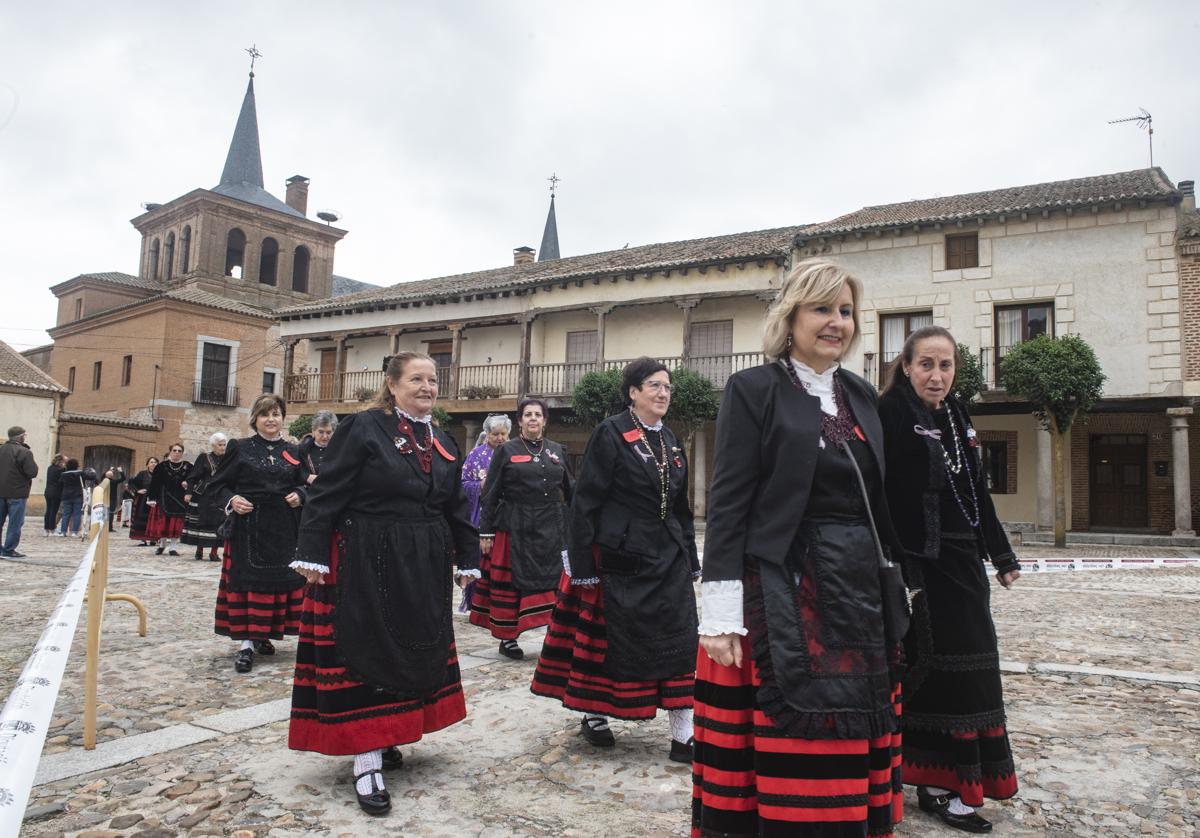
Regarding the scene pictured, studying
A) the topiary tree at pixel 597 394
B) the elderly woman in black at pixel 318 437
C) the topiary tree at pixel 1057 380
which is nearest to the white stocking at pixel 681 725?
the elderly woman in black at pixel 318 437

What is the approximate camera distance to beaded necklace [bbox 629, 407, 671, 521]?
13.5 ft

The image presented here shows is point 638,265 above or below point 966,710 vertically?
above

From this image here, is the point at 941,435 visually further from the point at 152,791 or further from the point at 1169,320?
the point at 1169,320

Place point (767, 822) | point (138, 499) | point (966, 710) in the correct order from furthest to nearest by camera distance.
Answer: point (138, 499)
point (966, 710)
point (767, 822)

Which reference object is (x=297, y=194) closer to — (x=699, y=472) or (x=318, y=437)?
(x=699, y=472)

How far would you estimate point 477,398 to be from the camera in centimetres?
2577

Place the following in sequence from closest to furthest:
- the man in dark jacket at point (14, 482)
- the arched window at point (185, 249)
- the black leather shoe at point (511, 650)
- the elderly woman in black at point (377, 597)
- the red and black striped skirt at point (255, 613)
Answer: the elderly woman in black at point (377, 597)
the red and black striped skirt at point (255, 613)
the black leather shoe at point (511, 650)
the man in dark jacket at point (14, 482)
the arched window at point (185, 249)

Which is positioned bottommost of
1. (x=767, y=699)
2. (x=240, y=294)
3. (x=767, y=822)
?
(x=767, y=822)

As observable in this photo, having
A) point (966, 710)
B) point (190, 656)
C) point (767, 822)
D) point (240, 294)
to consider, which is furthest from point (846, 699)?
point (240, 294)

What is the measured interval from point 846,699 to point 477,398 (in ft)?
78.8

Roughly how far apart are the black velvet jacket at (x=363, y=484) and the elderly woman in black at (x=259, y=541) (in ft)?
8.23

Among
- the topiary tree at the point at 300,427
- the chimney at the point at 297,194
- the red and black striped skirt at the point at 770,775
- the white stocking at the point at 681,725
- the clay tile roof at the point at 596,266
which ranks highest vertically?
the chimney at the point at 297,194

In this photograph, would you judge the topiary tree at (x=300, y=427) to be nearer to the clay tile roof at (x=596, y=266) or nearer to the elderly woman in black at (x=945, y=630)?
the clay tile roof at (x=596, y=266)

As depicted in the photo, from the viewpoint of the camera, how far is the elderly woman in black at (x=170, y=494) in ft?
45.6
